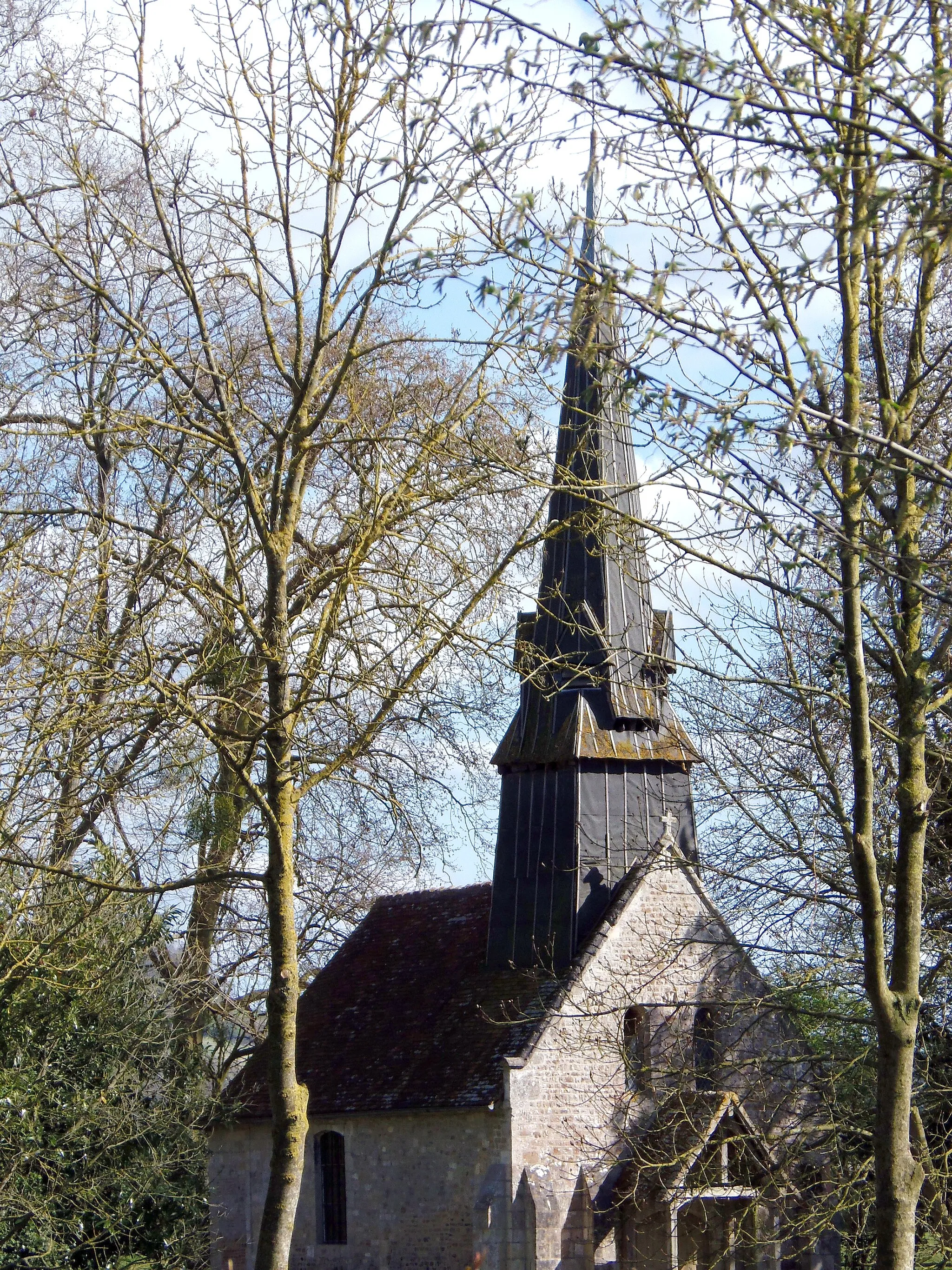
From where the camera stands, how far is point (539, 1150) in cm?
1961

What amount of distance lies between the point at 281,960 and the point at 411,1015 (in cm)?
1364

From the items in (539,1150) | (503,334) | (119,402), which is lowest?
(539,1150)

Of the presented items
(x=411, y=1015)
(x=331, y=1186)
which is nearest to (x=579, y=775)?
(x=411, y=1015)

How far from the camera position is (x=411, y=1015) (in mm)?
22906

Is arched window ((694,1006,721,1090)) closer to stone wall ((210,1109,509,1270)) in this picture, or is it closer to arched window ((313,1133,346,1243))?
stone wall ((210,1109,509,1270))

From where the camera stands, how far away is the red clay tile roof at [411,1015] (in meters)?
20.7

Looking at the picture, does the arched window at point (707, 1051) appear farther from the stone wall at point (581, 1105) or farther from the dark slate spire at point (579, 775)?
the dark slate spire at point (579, 775)

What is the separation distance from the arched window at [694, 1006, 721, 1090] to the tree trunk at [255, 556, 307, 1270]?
15.1 feet

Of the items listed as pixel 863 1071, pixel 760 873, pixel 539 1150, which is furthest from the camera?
pixel 539 1150

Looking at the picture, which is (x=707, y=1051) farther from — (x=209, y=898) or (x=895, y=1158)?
(x=895, y=1158)

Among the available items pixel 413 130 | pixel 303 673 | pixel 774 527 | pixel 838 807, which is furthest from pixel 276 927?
pixel 413 130

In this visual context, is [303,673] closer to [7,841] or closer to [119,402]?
[7,841]

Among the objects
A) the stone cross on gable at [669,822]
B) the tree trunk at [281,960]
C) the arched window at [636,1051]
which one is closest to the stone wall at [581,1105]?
the arched window at [636,1051]

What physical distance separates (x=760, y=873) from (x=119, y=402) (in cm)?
792
